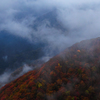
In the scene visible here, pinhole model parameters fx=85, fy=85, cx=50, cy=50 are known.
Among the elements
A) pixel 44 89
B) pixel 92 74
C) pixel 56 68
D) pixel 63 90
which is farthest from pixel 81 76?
pixel 44 89

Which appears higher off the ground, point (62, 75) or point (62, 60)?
point (62, 60)

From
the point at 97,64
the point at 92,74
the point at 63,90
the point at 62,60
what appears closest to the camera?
the point at 63,90

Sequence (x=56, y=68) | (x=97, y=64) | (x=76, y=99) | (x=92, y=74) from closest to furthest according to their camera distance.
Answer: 1. (x=76, y=99)
2. (x=92, y=74)
3. (x=97, y=64)
4. (x=56, y=68)

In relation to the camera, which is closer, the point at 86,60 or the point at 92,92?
the point at 92,92

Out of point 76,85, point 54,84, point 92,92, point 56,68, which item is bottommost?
point 92,92

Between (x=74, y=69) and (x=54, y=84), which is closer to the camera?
(x=54, y=84)

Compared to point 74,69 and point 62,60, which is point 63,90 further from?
point 62,60

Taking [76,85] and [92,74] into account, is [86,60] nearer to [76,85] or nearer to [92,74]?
[92,74]

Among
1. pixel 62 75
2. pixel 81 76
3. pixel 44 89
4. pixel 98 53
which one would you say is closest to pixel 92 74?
pixel 81 76

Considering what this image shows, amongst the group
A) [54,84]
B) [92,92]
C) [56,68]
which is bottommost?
[92,92]

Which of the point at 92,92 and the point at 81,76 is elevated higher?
the point at 81,76
